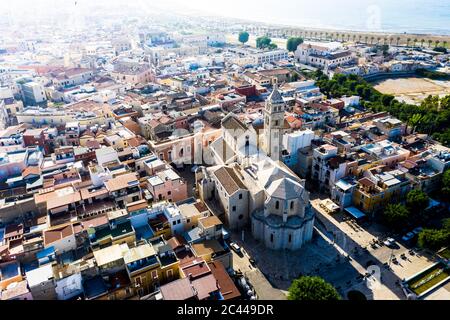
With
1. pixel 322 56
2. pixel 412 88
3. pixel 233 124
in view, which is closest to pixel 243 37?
pixel 322 56

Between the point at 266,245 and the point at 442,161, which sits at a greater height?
the point at 442,161

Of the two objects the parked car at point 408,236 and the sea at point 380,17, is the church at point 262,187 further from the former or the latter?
the sea at point 380,17

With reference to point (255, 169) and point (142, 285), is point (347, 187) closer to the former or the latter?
point (255, 169)

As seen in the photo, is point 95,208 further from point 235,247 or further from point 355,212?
point 355,212

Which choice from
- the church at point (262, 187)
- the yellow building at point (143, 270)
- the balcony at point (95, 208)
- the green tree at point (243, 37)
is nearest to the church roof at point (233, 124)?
the church at point (262, 187)

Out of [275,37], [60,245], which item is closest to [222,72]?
[60,245]

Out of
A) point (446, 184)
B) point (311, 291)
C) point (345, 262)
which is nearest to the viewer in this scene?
point (311, 291)
